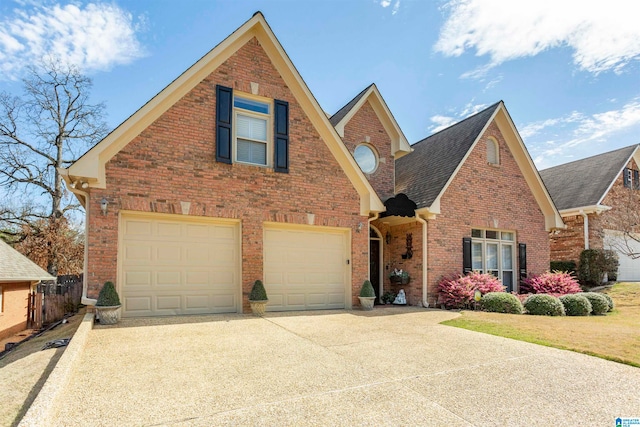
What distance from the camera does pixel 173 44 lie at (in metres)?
11.9

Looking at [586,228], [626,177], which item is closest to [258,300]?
[586,228]

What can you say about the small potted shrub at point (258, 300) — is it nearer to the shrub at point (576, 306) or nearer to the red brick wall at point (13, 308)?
the shrub at point (576, 306)

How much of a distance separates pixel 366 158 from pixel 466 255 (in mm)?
5002

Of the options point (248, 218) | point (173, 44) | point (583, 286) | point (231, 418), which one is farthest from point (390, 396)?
point (583, 286)

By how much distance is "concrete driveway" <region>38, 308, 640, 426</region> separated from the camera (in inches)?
143

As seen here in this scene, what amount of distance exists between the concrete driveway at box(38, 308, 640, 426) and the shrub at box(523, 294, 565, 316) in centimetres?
480

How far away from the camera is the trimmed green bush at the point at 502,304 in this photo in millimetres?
11250

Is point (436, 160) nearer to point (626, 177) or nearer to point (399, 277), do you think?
point (399, 277)

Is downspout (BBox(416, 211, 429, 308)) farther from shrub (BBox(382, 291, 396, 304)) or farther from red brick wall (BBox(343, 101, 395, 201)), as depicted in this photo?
red brick wall (BBox(343, 101, 395, 201))

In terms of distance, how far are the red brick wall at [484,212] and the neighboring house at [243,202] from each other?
0.07 m

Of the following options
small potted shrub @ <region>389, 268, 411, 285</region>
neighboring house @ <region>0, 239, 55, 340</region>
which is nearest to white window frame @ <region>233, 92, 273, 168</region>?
small potted shrub @ <region>389, 268, 411, 285</region>

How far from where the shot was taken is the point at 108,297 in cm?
787

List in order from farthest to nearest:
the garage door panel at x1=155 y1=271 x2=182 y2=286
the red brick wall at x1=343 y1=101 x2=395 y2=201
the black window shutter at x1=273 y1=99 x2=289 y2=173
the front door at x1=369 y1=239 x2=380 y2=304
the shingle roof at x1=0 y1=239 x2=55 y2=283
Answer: the shingle roof at x1=0 y1=239 x2=55 y2=283 < the red brick wall at x1=343 y1=101 x2=395 y2=201 < the front door at x1=369 y1=239 x2=380 y2=304 < the black window shutter at x1=273 y1=99 x2=289 y2=173 < the garage door panel at x1=155 y1=271 x2=182 y2=286

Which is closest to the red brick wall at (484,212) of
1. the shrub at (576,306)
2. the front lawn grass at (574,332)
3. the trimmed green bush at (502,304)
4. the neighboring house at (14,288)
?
the trimmed green bush at (502,304)
